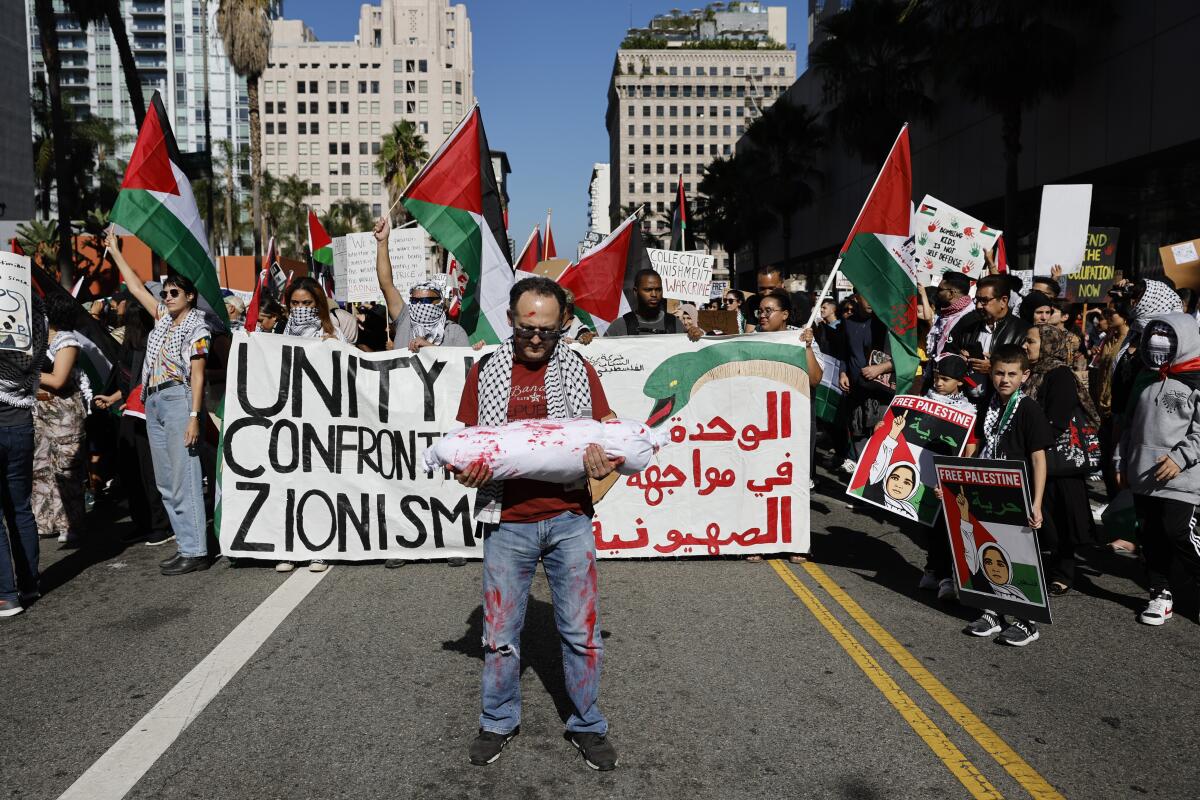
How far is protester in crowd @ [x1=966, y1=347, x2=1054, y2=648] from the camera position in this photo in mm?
5355

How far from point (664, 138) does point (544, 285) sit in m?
148

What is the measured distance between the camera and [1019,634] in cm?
518

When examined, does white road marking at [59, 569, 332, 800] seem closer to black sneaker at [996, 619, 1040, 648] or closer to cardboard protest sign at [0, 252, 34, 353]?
cardboard protest sign at [0, 252, 34, 353]

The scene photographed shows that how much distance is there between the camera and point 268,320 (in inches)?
384

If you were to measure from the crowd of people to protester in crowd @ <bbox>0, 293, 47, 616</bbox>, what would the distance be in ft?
0.04

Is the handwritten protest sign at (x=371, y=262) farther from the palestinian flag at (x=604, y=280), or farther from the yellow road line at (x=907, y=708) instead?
the yellow road line at (x=907, y=708)

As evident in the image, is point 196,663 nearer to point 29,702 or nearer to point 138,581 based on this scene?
point 29,702

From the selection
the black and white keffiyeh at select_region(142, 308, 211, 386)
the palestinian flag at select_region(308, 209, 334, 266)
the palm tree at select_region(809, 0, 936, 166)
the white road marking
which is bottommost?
the white road marking

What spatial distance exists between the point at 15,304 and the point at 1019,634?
5.91 metres

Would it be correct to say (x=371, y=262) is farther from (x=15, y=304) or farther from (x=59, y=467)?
(x=15, y=304)

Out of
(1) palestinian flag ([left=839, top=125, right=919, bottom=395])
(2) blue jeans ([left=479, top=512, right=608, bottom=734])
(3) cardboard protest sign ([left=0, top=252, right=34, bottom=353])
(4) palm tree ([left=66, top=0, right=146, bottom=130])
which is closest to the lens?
(2) blue jeans ([left=479, top=512, right=608, bottom=734])

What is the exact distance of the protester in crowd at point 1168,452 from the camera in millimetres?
5586

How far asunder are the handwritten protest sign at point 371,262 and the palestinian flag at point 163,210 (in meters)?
4.30

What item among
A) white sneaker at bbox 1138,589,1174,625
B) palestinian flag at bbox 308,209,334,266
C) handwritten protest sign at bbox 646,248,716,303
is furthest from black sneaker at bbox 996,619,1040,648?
palestinian flag at bbox 308,209,334,266
